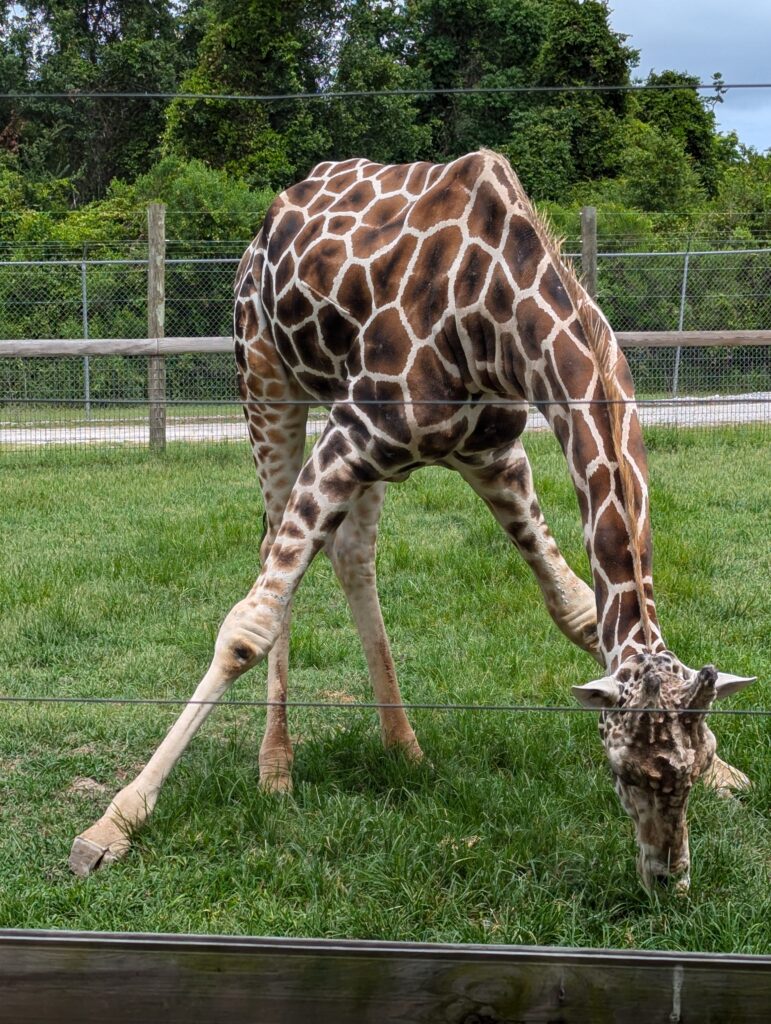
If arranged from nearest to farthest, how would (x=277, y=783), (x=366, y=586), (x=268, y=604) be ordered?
(x=268, y=604) → (x=277, y=783) → (x=366, y=586)

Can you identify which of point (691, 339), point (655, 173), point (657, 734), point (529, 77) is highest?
point (529, 77)

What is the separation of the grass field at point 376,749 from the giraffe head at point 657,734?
313 millimetres

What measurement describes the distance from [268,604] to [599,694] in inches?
48.9

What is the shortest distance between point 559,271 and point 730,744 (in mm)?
1864

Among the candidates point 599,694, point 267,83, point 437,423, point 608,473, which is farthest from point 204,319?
point 599,694

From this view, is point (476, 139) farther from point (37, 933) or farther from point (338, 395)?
point (37, 933)

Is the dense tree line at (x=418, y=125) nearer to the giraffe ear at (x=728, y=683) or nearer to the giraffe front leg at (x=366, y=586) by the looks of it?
the giraffe front leg at (x=366, y=586)

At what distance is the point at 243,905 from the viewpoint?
139 inches

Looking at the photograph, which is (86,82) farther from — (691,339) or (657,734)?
(657,734)

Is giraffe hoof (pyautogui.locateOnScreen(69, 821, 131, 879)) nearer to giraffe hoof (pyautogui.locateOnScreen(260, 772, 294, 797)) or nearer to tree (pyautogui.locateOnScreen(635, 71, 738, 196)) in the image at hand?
giraffe hoof (pyautogui.locateOnScreen(260, 772, 294, 797))

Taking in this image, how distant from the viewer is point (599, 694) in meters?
3.22

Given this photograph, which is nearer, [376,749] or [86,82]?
[376,749]

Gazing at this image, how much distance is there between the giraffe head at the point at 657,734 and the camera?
3129 mm

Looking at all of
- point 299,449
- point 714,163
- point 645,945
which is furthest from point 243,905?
point 714,163
